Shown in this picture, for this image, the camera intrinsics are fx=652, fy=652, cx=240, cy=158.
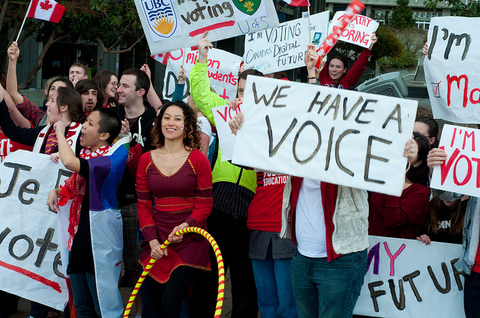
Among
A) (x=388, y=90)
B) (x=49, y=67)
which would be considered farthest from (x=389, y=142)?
(x=49, y=67)

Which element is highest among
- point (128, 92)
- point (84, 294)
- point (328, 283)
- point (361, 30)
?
point (361, 30)

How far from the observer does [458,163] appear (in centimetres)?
370

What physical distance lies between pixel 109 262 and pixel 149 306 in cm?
45

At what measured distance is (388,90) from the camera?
21.1 feet

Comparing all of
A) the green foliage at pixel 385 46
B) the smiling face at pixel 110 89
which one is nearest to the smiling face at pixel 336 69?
the smiling face at pixel 110 89

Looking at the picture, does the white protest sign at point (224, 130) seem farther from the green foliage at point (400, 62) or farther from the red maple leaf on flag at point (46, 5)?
the green foliage at point (400, 62)

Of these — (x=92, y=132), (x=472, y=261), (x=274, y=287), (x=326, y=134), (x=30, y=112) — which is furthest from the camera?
(x=30, y=112)

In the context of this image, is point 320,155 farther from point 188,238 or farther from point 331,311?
point 188,238

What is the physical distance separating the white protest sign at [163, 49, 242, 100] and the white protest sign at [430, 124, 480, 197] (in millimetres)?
3613

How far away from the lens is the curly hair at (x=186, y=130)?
441cm

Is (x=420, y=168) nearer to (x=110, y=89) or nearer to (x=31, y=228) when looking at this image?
(x=31, y=228)

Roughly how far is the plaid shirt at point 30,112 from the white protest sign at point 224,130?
1.98m

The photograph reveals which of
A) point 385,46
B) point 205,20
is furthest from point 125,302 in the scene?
point 385,46

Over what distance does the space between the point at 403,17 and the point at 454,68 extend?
51.0 meters
